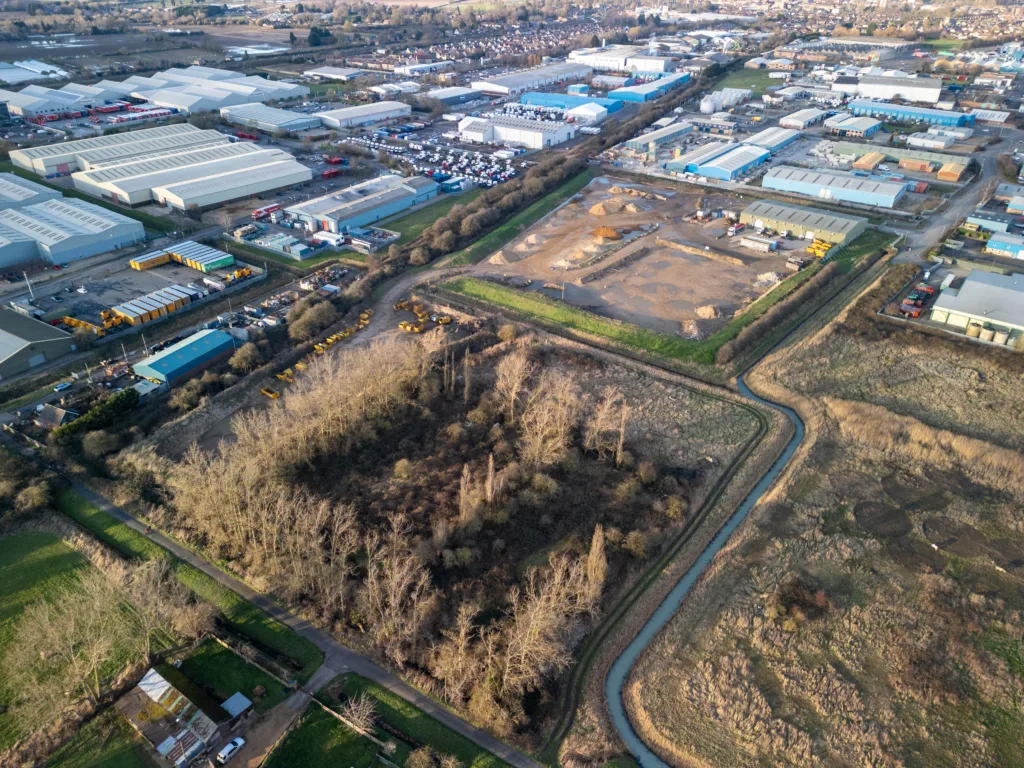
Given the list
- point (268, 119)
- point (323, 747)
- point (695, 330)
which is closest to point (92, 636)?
point (323, 747)

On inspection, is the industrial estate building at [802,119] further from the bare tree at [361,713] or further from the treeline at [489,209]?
the bare tree at [361,713]

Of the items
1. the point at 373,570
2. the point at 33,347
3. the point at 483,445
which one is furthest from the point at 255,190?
the point at 373,570

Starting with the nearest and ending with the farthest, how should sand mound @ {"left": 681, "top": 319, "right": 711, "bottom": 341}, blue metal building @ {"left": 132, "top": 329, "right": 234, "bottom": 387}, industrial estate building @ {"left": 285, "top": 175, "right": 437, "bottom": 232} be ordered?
blue metal building @ {"left": 132, "top": 329, "right": 234, "bottom": 387} < sand mound @ {"left": 681, "top": 319, "right": 711, "bottom": 341} < industrial estate building @ {"left": 285, "top": 175, "right": 437, "bottom": 232}

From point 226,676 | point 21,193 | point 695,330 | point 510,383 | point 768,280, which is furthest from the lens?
point 21,193

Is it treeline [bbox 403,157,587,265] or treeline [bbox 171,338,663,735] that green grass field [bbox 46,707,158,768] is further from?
treeline [bbox 403,157,587,265]

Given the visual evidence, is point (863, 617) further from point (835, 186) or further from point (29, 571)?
point (835, 186)

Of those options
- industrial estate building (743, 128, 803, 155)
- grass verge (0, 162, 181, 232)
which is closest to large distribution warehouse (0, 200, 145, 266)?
grass verge (0, 162, 181, 232)

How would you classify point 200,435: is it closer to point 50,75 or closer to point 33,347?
point 33,347
